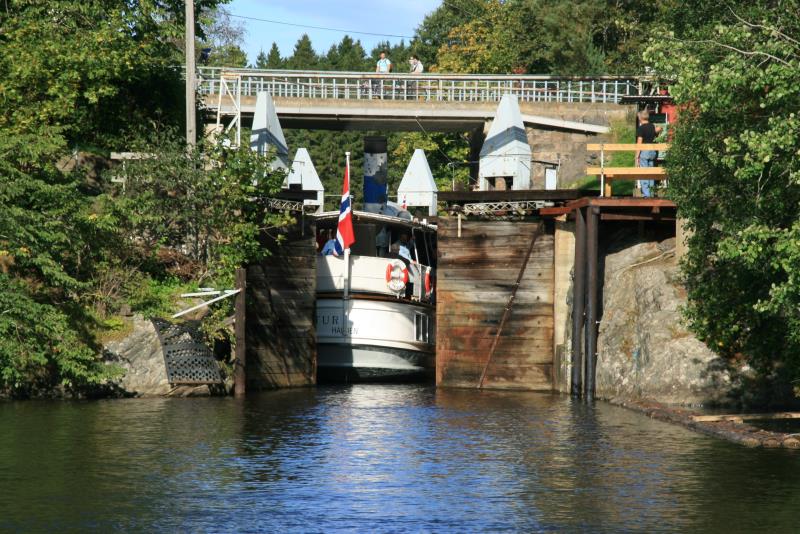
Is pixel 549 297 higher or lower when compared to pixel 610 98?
lower

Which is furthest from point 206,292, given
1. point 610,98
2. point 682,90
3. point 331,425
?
point 610,98

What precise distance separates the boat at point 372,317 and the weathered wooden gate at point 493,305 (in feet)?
7.85

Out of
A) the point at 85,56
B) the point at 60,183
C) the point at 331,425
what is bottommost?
the point at 331,425

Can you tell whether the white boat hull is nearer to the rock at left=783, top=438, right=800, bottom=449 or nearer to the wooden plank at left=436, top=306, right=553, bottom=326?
the wooden plank at left=436, top=306, right=553, bottom=326

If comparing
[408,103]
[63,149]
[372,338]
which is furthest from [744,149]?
[408,103]

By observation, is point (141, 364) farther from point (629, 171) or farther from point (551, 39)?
point (551, 39)

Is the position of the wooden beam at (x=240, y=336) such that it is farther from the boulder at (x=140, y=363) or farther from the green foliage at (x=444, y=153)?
the green foliage at (x=444, y=153)

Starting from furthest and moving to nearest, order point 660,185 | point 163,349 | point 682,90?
point 660,185
point 163,349
point 682,90

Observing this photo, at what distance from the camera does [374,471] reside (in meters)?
21.5

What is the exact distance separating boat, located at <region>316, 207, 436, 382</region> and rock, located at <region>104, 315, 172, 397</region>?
694 cm

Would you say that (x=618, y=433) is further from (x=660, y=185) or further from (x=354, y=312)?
(x=354, y=312)

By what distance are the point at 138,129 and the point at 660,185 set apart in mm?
17568

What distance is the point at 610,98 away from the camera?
55812mm

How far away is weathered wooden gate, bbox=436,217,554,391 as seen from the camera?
3484 cm
